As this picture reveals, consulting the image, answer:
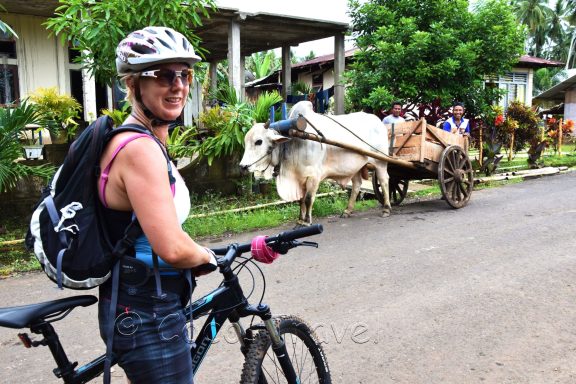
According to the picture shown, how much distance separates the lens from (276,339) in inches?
95.4

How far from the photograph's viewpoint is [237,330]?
246 centimetres

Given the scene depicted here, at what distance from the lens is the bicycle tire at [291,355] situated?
2.35m

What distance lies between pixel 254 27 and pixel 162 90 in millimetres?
11260

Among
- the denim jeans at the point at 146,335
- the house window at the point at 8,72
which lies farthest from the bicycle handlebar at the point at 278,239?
the house window at the point at 8,72

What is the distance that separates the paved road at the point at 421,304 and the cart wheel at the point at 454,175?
1190 millimetres

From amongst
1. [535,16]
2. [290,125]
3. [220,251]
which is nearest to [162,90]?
[220,251]

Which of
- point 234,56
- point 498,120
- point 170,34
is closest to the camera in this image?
point 170,34

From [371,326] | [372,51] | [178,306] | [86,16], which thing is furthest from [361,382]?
[372,51]

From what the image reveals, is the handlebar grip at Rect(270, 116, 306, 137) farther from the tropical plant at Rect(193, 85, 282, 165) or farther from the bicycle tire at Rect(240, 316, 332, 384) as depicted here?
the bicycle tire at Rect(240, 316, 332, 384)

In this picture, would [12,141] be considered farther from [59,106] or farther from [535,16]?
[535,16]

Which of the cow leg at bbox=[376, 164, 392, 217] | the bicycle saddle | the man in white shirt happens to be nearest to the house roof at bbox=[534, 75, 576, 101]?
the man in white shirt

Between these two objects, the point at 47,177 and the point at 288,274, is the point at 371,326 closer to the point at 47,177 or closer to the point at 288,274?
the point at 288,274

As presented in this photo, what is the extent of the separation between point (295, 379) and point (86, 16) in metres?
7.16

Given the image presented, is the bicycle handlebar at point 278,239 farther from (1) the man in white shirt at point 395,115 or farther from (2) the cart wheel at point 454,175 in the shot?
(1) the man in white shirt at point 395,115
